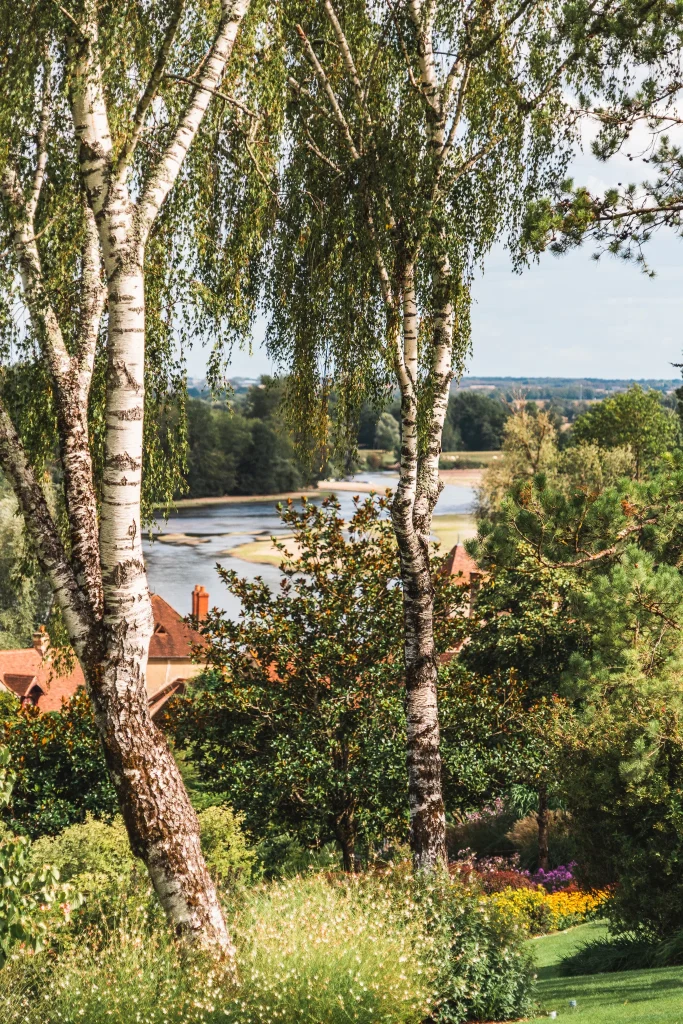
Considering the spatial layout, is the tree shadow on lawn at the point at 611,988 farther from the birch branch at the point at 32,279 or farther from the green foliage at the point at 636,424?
the green foliage at the point at 636,424

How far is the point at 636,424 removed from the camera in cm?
4175

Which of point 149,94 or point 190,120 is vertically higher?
point 149,94

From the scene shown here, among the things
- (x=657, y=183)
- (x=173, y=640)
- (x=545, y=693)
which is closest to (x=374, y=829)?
(x=545, y=693)

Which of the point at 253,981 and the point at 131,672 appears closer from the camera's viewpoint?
the point at 253,981

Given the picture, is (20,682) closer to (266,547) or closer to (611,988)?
(611,988)

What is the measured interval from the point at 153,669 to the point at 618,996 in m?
23.3

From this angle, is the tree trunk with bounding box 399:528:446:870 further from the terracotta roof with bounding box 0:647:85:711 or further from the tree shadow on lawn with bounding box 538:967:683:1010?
the terracotta roof with bounding box 0:647:85:711

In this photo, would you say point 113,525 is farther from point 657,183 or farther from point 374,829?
point 374,829

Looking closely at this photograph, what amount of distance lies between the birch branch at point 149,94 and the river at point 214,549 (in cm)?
3161

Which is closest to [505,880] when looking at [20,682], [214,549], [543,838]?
[543,838]

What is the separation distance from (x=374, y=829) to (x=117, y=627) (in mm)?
7793

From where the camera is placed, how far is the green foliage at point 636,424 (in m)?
41.2

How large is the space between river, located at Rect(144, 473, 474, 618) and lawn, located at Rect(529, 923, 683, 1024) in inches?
1182

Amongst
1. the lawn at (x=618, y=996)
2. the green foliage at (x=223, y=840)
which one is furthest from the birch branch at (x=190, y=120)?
the green foliage at (x=223, y=840)
